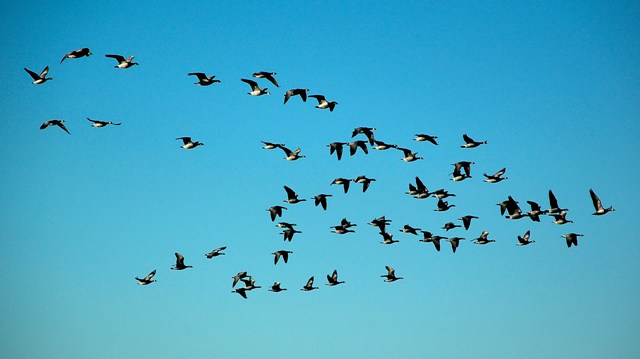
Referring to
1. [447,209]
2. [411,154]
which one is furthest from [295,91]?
[447,209]

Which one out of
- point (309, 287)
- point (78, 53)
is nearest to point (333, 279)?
point (309, 287)

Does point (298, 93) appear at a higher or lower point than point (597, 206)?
higher

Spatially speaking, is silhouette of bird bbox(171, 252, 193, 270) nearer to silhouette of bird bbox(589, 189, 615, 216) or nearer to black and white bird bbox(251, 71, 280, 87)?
black and white bird bbox(251, 71, 280, 87)

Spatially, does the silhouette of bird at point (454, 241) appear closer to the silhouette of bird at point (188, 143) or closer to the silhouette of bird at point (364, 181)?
the silhouette of bird at point (364, 181)

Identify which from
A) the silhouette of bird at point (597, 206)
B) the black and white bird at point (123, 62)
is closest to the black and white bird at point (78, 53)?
the black and white bird at point (123, 62)

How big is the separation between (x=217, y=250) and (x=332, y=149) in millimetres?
9546

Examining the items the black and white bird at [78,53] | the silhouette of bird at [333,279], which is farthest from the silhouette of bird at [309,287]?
the black and white bird at [78,53]

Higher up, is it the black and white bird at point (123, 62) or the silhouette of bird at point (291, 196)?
the black and white bird at point (123, 62)

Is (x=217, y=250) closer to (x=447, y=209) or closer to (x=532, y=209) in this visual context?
(x=447, y=209)

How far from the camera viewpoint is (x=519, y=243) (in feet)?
185

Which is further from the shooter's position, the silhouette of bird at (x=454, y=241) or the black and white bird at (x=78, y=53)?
the silhouette of bird at (x=454, y=241)

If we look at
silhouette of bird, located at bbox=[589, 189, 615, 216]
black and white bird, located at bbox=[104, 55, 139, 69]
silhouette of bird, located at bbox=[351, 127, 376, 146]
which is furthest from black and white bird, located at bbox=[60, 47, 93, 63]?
silhouette of bird, located at bbox=[589, 189, 615, 216]

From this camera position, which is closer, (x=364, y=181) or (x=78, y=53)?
(x=78, y=53)

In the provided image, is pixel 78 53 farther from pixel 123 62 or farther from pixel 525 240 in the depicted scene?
pixel 525 240
